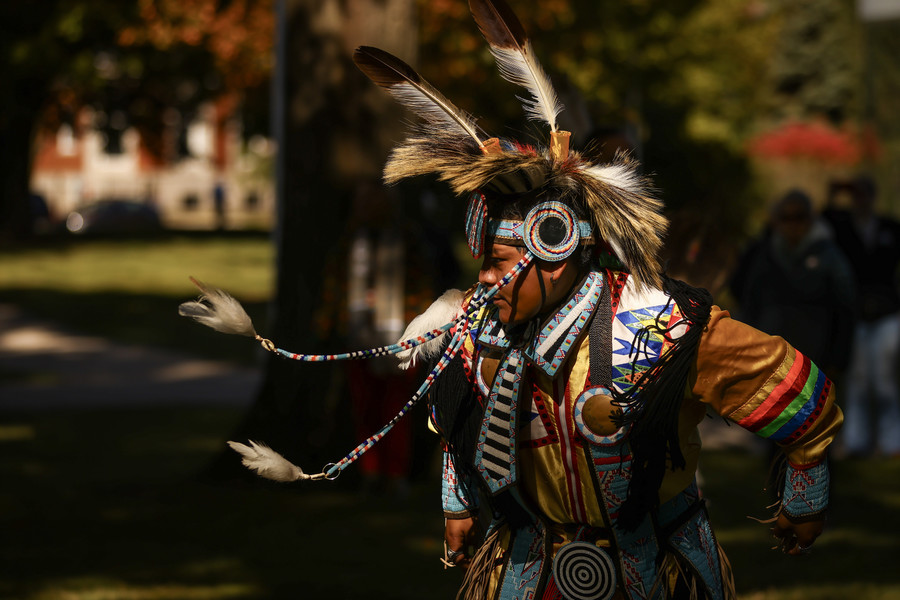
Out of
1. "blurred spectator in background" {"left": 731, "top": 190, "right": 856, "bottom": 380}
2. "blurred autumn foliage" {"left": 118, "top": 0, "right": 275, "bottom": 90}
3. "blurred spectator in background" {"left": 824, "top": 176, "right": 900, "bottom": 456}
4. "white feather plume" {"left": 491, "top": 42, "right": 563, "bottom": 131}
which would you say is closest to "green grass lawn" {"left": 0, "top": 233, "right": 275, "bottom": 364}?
"blurred autumn foliage" {"left": 118, "top": 0, "right": 275, "bottom": 90}

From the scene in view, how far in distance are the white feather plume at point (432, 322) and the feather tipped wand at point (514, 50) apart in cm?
52

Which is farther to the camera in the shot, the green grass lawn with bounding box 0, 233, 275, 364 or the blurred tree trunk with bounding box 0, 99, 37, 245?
the blurred tree trunk with bounding box 0, 99, 37, 245

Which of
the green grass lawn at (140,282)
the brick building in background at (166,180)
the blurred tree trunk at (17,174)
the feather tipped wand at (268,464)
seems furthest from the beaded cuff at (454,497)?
the brick building in background at (166,180)

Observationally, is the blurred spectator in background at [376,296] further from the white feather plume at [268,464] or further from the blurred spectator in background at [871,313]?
the white feather plume at [268,464]

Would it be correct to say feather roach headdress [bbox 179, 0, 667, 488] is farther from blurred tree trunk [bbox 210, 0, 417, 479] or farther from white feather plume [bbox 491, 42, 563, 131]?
blurred tree trunk [bbox 210, 0, 417, 479]

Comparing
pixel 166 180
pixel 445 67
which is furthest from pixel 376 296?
pixel 166 180

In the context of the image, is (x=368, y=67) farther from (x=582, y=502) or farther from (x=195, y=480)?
(x=195, y=480)

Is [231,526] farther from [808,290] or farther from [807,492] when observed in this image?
[807,492]

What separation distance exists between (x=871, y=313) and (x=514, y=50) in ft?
23.1

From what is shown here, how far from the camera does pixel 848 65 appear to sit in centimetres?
5722

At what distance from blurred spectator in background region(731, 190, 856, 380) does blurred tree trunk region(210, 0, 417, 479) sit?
8.92ft

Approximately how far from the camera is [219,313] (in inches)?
113

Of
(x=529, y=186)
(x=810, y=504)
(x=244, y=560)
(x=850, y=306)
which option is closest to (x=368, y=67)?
(x=529, y=186)

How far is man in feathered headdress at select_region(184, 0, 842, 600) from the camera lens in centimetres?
285
